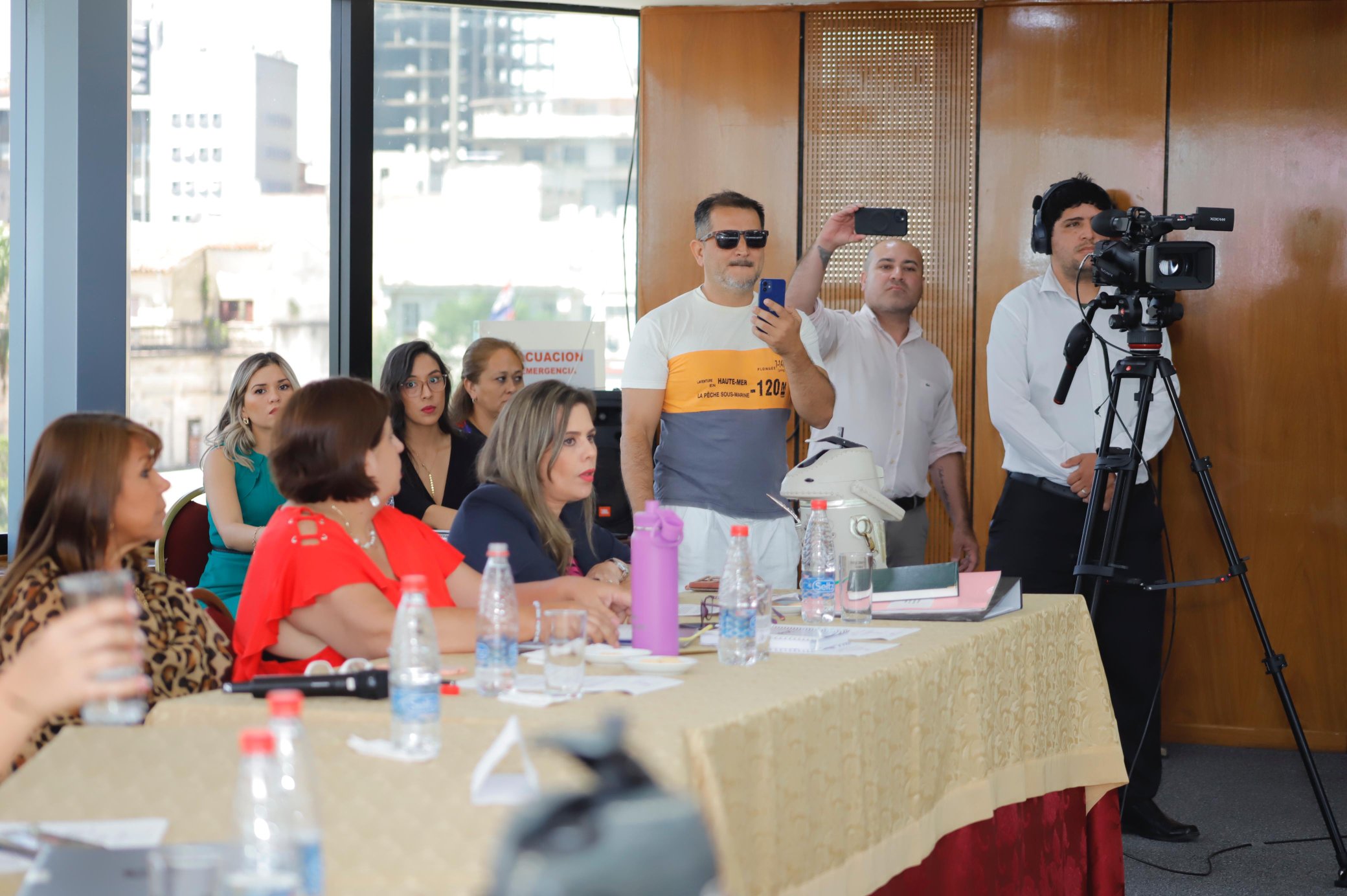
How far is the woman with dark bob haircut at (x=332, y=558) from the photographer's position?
209cm

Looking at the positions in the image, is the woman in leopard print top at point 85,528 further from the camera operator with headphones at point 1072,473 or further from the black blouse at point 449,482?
the camera operator with headphones at point 1072,473

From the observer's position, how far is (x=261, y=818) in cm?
107

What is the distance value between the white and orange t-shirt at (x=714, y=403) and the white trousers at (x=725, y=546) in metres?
0.03

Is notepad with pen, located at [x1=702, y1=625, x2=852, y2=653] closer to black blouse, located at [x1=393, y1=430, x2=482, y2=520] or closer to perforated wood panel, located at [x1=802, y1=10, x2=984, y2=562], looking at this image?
black blouse, located at [x1=393, y1=430, x2=482, y2=520]

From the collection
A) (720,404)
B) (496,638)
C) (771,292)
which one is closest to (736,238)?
(771,292)

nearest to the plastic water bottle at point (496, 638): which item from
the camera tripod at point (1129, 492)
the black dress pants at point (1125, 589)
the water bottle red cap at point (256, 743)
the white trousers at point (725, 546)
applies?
the water bottle red cap at point (256, 743)

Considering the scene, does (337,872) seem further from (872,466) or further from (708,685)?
(872,466)

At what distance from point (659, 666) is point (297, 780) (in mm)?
930

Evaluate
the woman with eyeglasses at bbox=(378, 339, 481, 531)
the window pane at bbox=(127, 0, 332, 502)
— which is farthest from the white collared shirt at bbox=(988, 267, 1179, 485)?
the window pane at bbox=(127, 0, 332, 502)

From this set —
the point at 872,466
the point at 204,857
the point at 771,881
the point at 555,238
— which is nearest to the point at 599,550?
the point at 872,466

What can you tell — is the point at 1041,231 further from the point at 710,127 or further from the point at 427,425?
the point at 427,425

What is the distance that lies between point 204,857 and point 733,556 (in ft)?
3.90

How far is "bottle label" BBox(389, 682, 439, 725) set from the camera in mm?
1591

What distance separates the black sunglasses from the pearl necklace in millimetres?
1580
